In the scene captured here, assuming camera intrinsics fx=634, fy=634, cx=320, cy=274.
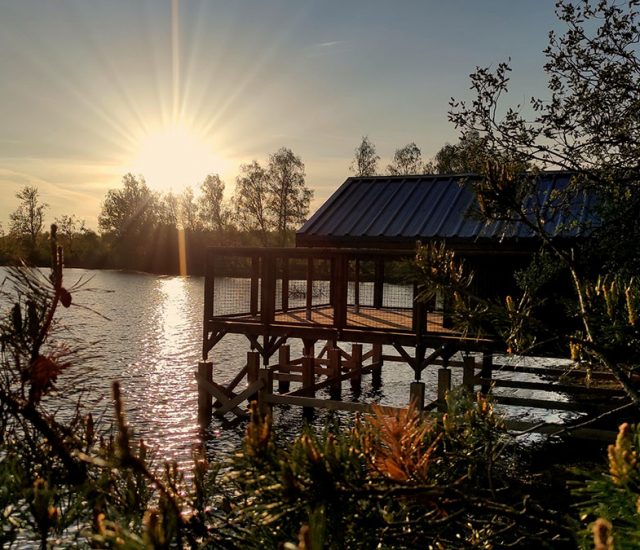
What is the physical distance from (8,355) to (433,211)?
56.1ft

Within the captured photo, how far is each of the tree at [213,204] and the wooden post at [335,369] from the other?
2604 inches

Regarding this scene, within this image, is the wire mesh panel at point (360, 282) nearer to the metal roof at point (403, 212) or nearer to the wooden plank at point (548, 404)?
the metal roof at point (403, 212)

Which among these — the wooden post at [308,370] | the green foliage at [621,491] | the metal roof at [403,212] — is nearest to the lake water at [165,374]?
the wooden post at [308,370]

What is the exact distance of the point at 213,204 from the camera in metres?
88.8

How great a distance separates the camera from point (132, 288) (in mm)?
66188

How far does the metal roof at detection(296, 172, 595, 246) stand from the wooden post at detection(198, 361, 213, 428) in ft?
14.7

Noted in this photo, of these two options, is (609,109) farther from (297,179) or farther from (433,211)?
(297,179)

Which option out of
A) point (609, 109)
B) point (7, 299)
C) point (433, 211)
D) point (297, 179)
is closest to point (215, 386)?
point (433, 211)

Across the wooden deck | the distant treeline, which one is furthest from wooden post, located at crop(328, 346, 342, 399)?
the distant treeline

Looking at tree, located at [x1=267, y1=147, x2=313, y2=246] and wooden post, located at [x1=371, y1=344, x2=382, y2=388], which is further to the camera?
tree, located at [x1=267, y1=147, x2=313, y2=246]

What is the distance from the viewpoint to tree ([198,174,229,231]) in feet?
288

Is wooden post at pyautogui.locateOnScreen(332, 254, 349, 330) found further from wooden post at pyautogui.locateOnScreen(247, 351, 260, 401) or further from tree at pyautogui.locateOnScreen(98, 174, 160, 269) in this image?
tree at pyautogui.locateOnScreen(98, 174, 160, 269)

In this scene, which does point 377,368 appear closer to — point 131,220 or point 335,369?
point 335,369

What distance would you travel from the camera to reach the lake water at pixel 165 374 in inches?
659
